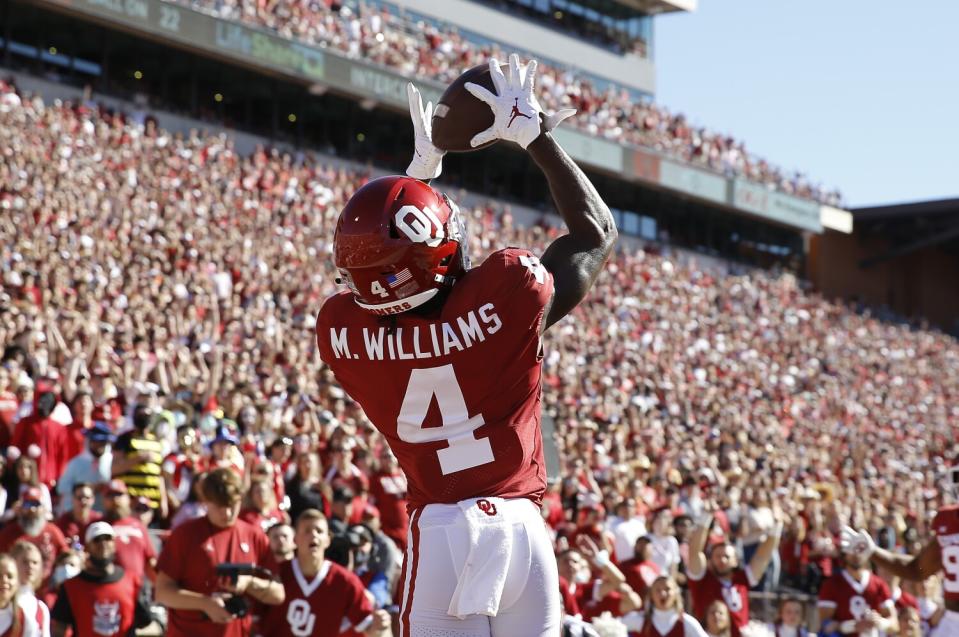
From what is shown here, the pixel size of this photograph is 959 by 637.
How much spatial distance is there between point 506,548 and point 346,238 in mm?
860

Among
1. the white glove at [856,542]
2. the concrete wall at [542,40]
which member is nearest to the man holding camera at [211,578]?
the white glove at [856,542]

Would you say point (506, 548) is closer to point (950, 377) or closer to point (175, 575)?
point (175, 575)

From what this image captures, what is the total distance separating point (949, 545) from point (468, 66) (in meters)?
24.3

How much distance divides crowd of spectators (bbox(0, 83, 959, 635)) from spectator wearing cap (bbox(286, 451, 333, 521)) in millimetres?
22

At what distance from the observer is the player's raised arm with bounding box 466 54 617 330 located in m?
3.36

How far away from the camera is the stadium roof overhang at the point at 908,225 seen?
4078 centimetres

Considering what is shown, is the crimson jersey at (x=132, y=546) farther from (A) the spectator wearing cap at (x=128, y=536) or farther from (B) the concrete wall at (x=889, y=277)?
(B) the concrete wall at (x=889, y=277)

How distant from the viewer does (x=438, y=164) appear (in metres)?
3.72

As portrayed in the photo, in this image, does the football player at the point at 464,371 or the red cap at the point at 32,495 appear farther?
the red cap at the point at 32,495

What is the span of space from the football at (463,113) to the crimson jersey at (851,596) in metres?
7.22

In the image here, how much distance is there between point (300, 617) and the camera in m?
6.66

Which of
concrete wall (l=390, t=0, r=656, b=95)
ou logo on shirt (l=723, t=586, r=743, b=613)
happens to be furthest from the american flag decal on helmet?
concrete wall (l=390, t=0, r=656, b=95)

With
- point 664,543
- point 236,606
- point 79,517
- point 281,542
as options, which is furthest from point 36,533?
point 664,543

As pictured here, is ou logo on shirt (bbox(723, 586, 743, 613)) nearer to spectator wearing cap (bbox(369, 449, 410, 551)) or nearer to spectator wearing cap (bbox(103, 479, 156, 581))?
spectator wearing cap (bbox(369, 449, 410, 551))
